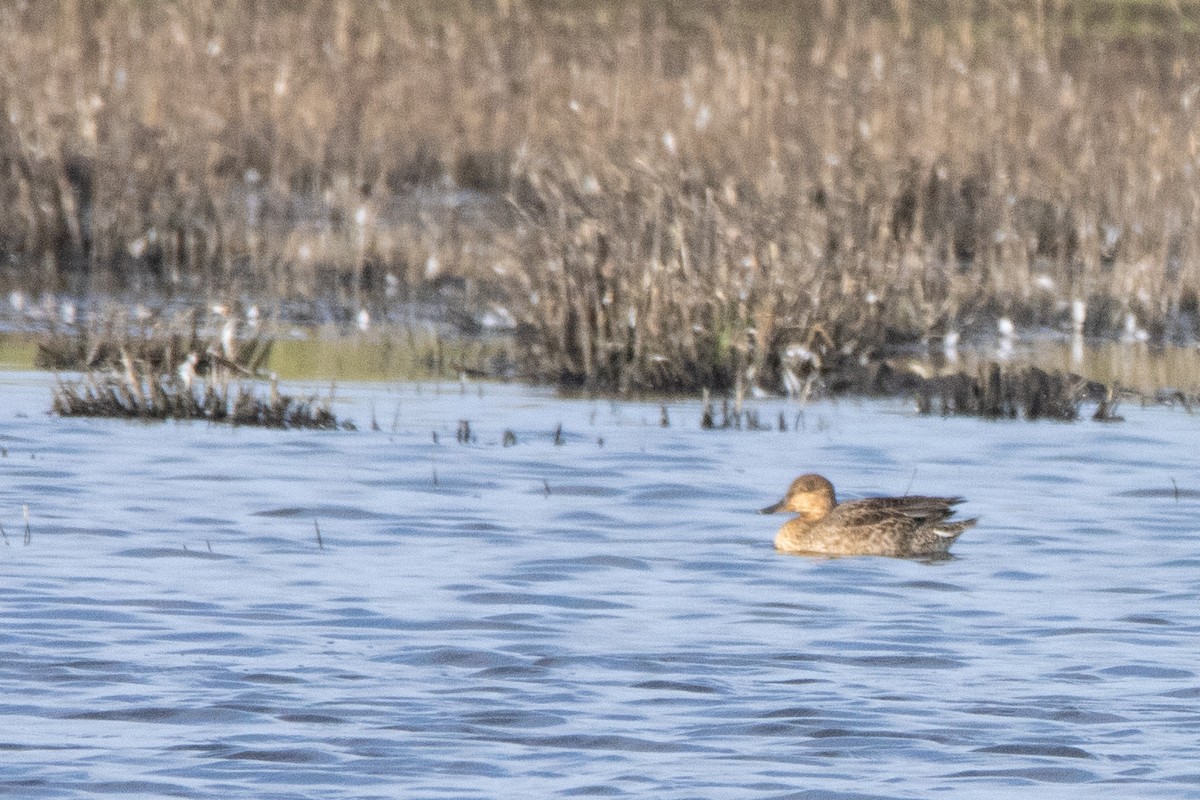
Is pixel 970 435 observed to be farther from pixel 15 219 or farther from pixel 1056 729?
pixel 15 219

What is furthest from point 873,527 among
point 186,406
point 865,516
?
point 186,406

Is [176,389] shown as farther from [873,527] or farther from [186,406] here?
[873,527]

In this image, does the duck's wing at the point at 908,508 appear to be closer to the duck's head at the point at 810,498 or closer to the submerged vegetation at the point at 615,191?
the duck's head at the point at 810,498

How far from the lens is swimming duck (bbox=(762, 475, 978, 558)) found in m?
9.71

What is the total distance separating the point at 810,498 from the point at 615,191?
4175 mm

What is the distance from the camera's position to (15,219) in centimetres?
1847

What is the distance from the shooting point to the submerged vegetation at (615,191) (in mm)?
14070

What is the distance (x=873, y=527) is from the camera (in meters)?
9.89

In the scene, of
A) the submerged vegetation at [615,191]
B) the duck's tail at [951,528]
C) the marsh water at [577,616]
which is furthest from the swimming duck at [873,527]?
the submerged vegetation at [615,191]

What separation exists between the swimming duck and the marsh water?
0.12 m

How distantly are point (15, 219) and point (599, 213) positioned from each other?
19.9 feet

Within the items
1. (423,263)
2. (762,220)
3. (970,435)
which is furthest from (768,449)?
(423,263)

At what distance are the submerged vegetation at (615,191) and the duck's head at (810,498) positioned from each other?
3.37m

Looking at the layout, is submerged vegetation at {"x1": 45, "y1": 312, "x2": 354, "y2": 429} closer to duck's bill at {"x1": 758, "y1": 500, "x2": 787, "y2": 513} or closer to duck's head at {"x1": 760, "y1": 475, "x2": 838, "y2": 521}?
duck's bill at {"x1": 758, "y1": 500, "x2": 787, "y2": 513}
